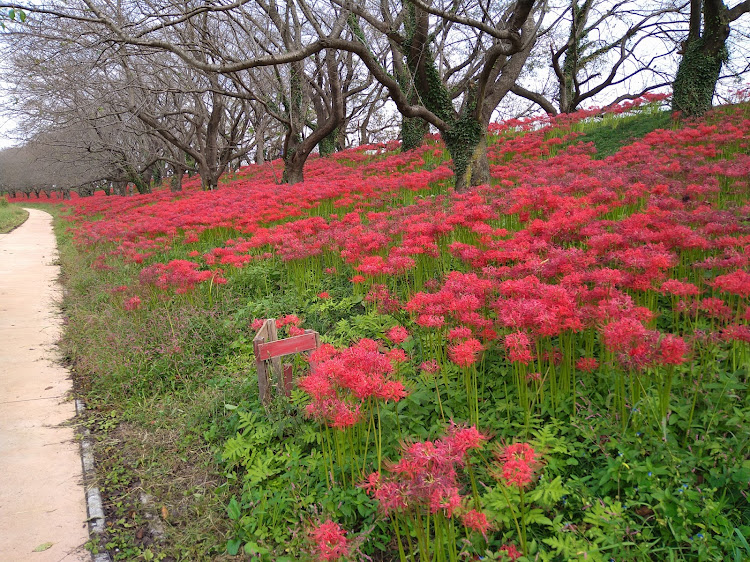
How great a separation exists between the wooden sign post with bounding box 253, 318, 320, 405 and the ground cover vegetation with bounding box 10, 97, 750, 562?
14 centimetres

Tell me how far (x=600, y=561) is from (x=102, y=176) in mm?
29658

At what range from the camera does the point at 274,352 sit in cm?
344

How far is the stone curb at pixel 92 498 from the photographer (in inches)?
110

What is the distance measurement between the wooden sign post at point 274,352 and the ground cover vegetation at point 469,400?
135 millimetres

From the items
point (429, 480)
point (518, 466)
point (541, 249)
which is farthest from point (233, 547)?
point (541, 249)

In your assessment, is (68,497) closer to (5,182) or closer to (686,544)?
(686,544)

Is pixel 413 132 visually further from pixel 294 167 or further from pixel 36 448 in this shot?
pixel 36 448

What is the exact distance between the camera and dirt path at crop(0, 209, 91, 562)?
275 centimetres

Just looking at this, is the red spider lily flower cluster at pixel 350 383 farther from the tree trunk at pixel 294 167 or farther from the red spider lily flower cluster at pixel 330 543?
the tree trunk at pixel 294 167

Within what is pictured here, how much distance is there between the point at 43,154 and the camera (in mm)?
23641

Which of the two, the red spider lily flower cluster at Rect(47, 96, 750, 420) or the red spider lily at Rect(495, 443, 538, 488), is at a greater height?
the red spider lily flower cluster at Rect(47, 96, 750, 420)

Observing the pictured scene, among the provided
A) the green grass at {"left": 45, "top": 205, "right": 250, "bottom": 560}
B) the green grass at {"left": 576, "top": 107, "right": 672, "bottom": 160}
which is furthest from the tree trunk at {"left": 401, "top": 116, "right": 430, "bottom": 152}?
the green grass at {"left": 45, "top": 205, "right": 250, "bottom": 560}

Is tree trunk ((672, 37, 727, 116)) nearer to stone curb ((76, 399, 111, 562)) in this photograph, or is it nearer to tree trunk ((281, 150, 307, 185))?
tree trunk ((281, 150, 307, 185))

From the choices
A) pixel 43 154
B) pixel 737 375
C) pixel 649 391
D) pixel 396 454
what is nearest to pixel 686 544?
pixel 649 391
